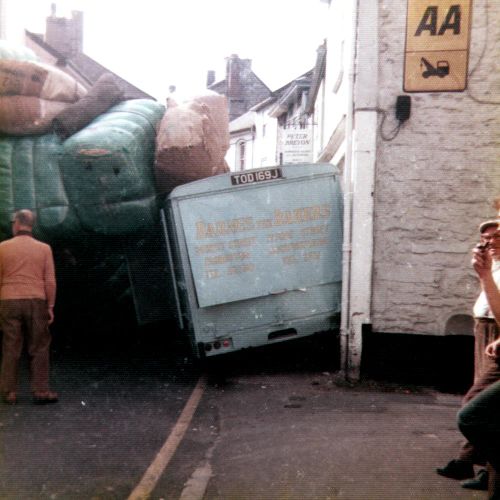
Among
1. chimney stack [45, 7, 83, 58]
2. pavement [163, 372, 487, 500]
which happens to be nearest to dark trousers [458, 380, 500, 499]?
pavement [163, 372, 487, 500]

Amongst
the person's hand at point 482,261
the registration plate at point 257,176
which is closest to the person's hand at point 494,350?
the person's hand at point 482,261

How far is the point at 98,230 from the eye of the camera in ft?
29.2

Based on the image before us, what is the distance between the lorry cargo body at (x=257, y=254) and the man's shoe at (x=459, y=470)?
4383 millimetres

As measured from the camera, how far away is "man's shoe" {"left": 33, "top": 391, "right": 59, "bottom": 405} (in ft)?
24.9

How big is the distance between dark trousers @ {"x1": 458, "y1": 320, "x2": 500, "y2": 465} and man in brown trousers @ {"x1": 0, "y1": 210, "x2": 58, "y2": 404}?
4329 mm

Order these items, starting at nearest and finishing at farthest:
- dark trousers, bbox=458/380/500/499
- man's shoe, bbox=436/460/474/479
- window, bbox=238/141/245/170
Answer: dark trousers, bbox=458/380/500/499 < man's shoe, bbox=436/460/474/479 < window, bbox=238/141/245/170

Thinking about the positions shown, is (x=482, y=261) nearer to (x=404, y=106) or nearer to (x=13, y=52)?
(x=404, y=106)

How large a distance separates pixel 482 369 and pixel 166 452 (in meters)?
2.61

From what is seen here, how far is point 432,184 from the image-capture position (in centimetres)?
867

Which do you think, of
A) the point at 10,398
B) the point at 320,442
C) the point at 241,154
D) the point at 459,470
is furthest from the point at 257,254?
the point at 241,154

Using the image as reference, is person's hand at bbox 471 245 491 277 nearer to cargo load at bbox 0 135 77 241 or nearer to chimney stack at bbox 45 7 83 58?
cargo load at bbox 0 135 77 241

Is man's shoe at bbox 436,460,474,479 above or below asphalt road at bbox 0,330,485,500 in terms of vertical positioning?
above

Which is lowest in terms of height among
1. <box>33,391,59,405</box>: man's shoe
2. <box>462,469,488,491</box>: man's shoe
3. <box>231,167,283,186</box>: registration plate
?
<box>33,391,59,405</box>: man's shoe

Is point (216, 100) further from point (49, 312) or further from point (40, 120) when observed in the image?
point (49, 312)
